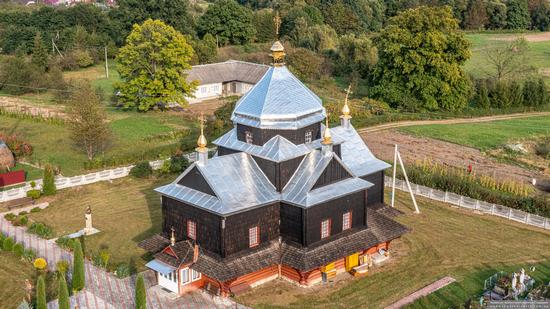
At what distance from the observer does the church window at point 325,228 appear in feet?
111

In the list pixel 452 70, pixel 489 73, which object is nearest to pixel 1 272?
pixel 452 70

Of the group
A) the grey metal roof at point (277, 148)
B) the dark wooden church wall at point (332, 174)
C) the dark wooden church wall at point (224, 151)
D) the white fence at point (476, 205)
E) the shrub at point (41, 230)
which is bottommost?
the white fence at point (476, 205)

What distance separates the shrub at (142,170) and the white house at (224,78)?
27199mm

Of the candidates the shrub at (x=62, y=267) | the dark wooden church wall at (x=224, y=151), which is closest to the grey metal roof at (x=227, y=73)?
the dark wooden church wall at (x=224, y=151)

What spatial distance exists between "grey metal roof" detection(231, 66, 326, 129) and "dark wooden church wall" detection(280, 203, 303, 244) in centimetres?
410

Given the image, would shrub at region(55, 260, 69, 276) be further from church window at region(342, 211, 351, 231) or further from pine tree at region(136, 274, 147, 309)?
church window at region(342, 211, 351, 231)

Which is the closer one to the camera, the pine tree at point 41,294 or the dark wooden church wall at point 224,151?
the pine tree at point 41,294

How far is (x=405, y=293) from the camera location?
33.0 metres

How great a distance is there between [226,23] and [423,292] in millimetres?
77229

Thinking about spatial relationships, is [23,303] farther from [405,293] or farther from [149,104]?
[149,104]

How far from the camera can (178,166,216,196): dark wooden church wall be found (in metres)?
32.9

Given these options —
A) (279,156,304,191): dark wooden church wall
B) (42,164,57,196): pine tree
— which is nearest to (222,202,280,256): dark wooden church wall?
(279,156,304,191): dark wooden church wall

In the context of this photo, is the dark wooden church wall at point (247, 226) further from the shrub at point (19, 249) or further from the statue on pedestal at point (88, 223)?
the shrub at point (19, 249)

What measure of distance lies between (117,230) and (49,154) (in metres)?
17.8
